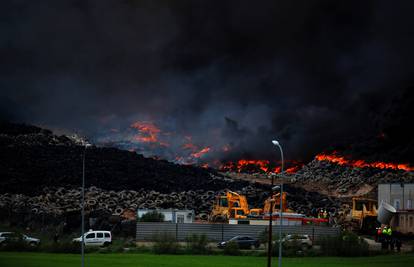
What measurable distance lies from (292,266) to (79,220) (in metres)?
32.2

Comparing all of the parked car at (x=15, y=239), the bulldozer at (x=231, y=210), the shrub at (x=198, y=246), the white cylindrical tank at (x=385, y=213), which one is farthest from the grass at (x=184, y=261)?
the bulldozer at (x=231, y=210)

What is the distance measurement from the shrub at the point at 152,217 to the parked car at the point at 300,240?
54.4 feet

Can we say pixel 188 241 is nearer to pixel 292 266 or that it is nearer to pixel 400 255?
pixel 292 266

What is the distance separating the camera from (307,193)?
289 ft

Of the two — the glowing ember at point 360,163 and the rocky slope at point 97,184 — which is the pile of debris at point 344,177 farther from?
the rocky slope at point 97,184

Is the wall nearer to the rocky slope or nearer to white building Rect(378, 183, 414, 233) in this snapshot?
white building Rect(378, 183, 414, 233)

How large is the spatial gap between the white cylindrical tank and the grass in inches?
783

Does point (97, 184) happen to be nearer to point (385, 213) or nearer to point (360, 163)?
point (385, 213)

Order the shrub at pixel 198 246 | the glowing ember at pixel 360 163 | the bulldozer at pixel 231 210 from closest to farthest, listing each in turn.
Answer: the shrub at pixel 198 246
the bulldozer at pixel 231 210
the glowing ember at pixel 360 163

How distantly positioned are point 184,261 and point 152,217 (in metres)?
23.3

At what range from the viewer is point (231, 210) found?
63.6m

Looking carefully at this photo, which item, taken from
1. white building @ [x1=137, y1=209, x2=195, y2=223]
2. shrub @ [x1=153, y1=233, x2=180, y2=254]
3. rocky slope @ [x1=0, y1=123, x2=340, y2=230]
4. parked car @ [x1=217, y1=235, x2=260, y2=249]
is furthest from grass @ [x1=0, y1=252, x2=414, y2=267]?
rocky slope @ [x1=0, y1=123, x2=340, y2=230]

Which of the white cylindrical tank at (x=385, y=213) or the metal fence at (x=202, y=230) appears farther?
the white cylindrical tank at (x=385, y=213)

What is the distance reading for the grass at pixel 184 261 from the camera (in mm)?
34062
